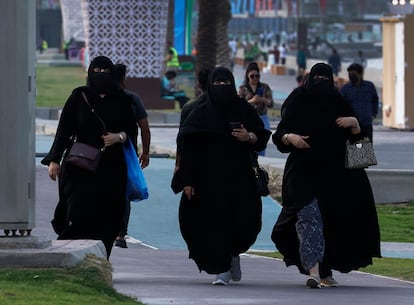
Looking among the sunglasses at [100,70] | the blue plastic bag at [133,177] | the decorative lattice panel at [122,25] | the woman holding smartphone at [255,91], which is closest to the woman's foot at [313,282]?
the blue plastic bag at [133,177]

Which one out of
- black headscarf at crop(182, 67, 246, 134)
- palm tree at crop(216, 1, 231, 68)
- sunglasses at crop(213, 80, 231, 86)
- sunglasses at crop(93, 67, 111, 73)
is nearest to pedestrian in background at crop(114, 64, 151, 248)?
sunglasses at crop(93, 67, 111, 73)

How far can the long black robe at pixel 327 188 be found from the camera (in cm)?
1184

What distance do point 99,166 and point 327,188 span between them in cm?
172

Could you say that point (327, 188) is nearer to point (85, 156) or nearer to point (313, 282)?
point (313, 282)

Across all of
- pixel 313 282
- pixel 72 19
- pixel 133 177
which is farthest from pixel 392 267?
pixel 72 19

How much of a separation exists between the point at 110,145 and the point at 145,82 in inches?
1012

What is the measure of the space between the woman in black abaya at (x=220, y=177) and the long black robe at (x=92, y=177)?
0.50 m

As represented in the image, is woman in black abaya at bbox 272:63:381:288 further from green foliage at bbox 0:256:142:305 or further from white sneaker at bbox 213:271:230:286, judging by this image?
green foliage at bbox 0:256:142:305

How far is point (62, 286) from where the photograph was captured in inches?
374

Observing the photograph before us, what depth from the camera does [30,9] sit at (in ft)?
34.0

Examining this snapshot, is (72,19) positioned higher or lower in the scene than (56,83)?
higher

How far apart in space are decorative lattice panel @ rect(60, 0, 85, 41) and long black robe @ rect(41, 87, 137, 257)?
6334cm

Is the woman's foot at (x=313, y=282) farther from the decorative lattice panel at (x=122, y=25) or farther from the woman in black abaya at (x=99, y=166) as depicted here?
the decorative lattice panel at (x=122, y=25)

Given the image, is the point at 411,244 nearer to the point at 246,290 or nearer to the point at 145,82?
the point at 246,290
